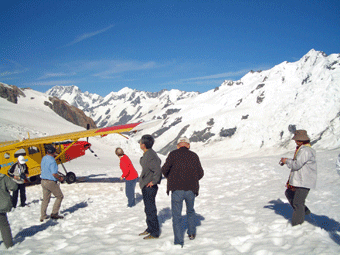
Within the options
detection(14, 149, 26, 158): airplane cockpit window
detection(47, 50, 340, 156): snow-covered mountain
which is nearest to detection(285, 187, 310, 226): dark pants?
detection(14, 149, 26, 158): airplane cockpit window

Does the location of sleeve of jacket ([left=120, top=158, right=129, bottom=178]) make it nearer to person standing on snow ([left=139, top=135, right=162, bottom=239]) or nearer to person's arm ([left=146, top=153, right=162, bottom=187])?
person standing on snow ([left=139, top=135, right=162, bottom=239])

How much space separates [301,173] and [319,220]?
1492mm

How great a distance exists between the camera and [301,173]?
527 centimetres

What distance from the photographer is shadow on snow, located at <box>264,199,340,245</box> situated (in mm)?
4995

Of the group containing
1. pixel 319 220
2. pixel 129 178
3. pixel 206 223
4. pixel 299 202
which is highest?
pixel 129 178

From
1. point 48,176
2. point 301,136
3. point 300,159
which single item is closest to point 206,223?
point 300,159

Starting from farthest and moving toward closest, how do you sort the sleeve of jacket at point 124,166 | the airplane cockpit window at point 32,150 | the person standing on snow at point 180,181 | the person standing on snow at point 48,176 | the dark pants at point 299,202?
the airplane cockpit window at point 32,150 < the sleeve of jacket at point 124,166 < the person standing on snow at point 48,176 < the dark pants at point 299,202 < the person standing on snow at point 180,181

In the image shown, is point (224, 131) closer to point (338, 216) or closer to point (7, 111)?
point (7, 111)

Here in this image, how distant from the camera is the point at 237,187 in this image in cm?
1116

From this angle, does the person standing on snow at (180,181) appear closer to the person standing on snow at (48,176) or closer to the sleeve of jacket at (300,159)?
the sleeve of jacket at (300,159)

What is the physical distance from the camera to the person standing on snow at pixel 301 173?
5.19 metres

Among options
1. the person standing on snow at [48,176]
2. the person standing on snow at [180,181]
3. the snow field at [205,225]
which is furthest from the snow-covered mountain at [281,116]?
the person standing on snow at [48,176]

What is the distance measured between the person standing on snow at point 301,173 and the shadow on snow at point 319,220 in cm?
43

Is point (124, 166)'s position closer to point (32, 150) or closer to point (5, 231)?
point (5, 231)
